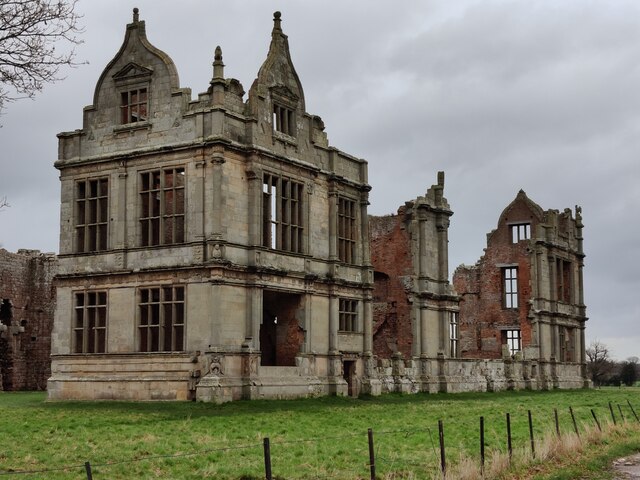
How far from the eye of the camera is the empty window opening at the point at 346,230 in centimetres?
3978

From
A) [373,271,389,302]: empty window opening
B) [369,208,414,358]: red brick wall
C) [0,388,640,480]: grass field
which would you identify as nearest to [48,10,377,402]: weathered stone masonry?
[0,388,640,480]: grass field

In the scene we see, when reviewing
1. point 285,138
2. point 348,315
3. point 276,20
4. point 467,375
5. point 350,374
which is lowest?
point 467,375

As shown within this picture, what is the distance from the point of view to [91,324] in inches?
1364

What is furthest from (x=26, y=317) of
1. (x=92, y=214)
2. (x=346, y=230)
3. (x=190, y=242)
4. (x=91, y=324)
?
(x=190, y=242)

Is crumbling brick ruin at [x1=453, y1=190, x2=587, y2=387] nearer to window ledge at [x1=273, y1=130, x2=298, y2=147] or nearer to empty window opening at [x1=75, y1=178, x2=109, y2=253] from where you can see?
window ledge at [x1=273, y1=130, x2=298, y2=147]

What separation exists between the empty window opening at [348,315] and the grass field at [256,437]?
5.05 metres

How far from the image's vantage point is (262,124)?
34.9 metres

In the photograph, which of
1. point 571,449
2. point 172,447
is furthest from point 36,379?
point 571,449

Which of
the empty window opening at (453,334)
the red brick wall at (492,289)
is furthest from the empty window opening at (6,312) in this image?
the red brick wall at (492,289)

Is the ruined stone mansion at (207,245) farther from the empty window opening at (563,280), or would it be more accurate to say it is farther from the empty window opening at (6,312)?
the empty window opening at (563,280)

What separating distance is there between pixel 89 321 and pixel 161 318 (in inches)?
136

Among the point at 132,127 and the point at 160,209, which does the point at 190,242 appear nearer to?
the point at 160,209

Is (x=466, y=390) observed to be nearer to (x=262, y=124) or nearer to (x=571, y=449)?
(x=262, y=124)

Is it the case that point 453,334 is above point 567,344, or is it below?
above
